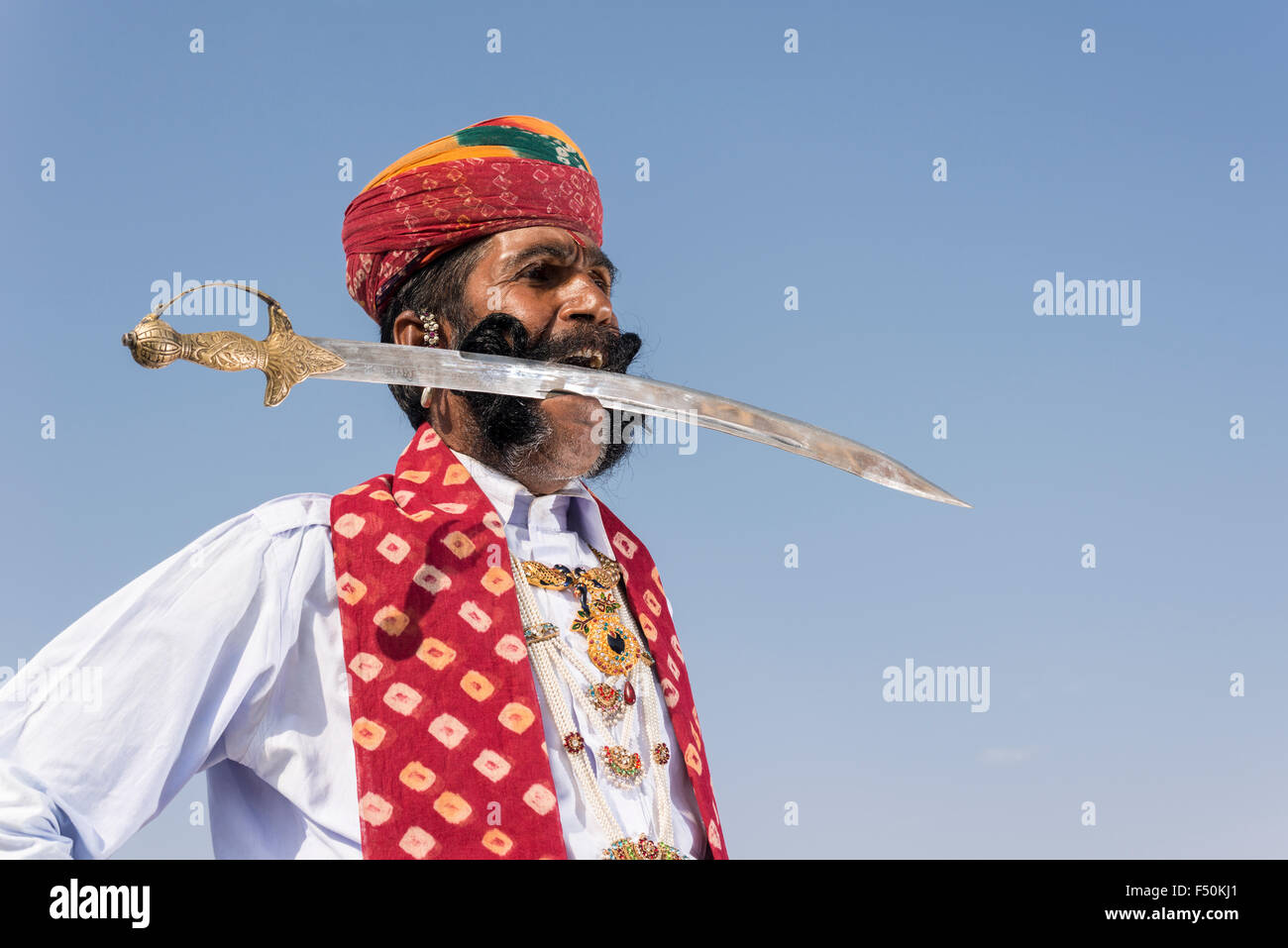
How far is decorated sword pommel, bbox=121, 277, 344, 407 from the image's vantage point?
2764 mm

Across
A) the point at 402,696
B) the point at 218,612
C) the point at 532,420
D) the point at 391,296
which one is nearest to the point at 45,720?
the point at 218,612

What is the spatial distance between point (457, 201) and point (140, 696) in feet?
5.91

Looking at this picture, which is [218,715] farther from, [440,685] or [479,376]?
[479,376]

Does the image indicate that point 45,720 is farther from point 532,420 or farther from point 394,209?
point 394,209

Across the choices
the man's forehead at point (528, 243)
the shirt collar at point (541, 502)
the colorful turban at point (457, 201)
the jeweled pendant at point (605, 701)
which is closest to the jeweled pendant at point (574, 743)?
the jeweled pendant at point (605, 701)

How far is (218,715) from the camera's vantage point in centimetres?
299

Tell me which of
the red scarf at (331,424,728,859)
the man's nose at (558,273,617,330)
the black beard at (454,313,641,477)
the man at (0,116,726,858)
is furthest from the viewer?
the man's nose at (558,273,617,330)

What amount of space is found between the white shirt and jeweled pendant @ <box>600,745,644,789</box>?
0.03 m

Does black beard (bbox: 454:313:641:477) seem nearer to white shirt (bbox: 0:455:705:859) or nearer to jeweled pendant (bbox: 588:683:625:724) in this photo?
white shirt (bbox: 0:455:705:859)

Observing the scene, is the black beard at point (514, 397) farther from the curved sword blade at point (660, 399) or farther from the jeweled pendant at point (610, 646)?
the jeweled pendant at point (610, 646)

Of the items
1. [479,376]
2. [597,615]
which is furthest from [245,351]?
[597,615]

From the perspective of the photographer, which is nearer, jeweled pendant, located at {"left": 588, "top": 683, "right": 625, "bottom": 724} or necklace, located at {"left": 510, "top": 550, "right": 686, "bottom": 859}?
necklace, located at {"left": 510, "top": 550, "right": 686, "bottom": 859}

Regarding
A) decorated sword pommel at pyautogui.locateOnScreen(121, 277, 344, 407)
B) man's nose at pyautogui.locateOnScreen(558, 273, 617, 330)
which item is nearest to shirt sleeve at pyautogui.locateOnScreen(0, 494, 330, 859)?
decorated sword pommel at pyautogui.locateOnScreen(121, 277, 344, 407)

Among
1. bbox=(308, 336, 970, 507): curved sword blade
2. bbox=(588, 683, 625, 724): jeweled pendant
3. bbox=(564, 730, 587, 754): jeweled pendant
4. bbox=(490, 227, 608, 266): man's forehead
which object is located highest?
bbox=(490, 227, 608, 266): man's forehead
